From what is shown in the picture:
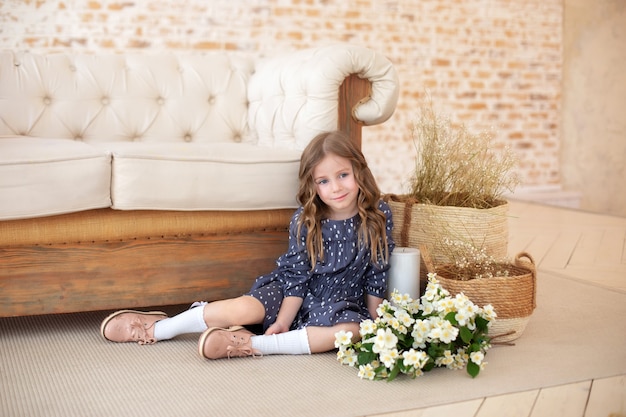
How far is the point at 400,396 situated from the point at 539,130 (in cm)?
434

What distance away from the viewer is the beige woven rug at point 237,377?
1496 mm

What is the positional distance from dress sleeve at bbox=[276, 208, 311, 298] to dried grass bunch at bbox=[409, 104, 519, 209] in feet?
1.49

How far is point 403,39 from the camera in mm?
4957

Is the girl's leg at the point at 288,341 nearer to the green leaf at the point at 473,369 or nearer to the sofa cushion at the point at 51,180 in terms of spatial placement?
the green leaf at the point at 473,369

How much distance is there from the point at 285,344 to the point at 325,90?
0.78 meters

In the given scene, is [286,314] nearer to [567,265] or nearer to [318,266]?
[318,266]

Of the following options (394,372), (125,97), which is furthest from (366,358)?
(125,97)

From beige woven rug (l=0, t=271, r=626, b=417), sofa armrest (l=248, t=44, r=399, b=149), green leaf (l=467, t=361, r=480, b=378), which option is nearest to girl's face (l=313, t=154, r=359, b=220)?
sofa armrest (l=248, t=44, r=399, b=149)

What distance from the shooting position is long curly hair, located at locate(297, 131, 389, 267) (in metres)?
1.98

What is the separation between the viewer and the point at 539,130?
546 centimetres

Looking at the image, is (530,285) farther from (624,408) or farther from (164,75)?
(164,75)

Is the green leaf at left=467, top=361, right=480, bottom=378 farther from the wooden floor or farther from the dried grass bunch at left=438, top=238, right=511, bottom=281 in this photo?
the dried grass bunch at left=438, top=238, right=511, bottom=281

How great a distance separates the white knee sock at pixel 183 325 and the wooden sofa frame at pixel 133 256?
10cm

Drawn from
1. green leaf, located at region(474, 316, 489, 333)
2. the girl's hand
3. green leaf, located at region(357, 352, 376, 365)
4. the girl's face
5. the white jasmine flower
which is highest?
the girl's face
